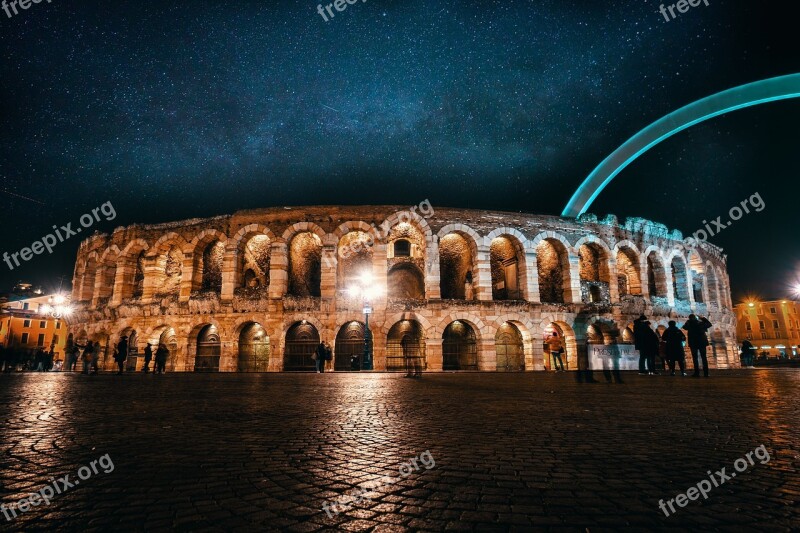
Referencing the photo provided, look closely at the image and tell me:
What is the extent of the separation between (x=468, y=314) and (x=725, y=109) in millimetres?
29454

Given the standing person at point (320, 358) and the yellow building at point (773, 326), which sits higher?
the yellow building at point (773, 326)

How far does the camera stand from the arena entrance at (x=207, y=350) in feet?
69.6

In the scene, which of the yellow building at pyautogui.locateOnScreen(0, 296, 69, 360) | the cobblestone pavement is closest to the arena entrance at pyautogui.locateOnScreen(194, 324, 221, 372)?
the cobblestone pavement

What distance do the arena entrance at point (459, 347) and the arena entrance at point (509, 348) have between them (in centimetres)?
144

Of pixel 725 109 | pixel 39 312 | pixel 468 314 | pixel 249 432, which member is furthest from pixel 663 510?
pixel 39 312

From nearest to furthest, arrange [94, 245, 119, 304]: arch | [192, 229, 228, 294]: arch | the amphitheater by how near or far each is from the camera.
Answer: the amphitheater, [192, 229, 228, 294]: arch, [94, 245, 119, 304]: arch

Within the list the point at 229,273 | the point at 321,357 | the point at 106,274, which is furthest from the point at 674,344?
the point at 106,274

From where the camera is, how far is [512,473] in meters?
2.40

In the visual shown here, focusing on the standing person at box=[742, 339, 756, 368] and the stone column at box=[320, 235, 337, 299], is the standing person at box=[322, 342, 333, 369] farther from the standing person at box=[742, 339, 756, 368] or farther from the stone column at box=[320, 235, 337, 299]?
the standing person at box=[742, 339, 756, 368]

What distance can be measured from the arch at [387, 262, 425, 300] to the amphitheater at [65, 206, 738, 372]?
87 millimetres

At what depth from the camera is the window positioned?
2355 centimetres

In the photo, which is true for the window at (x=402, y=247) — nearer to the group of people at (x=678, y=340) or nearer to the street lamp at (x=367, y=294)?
the street lamp at (x=367, y=294)

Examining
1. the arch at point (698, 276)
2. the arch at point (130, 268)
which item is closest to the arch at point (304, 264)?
the arch at point (130, 268)

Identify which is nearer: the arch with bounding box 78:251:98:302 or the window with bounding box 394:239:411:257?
the window with bounding box 394:239:411:257
